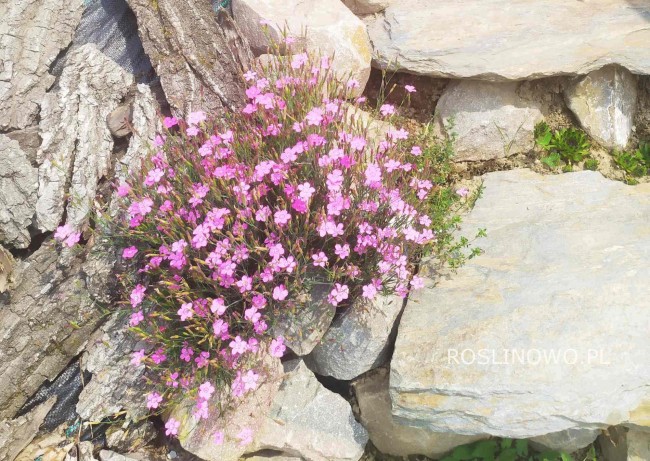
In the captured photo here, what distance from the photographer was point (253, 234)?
310cm

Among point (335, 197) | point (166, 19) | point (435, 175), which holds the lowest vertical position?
point (435, 175)

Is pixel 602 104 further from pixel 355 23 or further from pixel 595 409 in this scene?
pixel 595 409

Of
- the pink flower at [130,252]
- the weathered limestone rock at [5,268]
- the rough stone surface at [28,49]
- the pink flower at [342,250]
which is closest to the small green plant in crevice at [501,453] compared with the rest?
the pink flower at [342,250]

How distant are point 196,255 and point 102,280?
0.72 metres

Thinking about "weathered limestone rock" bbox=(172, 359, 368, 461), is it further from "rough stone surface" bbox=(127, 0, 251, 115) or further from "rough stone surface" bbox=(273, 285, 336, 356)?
"rough stone surface" bbox=(127, 0, 251, 115)

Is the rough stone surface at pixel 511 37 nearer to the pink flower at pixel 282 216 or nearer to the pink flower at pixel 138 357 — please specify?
the pink flower at pixel 282 216

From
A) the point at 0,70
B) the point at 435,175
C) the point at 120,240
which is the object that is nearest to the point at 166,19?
the point at 0,70

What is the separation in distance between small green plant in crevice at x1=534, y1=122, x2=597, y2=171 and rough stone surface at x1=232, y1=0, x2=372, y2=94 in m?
1.42

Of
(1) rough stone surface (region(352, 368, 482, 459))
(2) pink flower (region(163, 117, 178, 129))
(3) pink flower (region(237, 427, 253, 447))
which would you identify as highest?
(2) pink flower (region(163, 117, 178, 129))

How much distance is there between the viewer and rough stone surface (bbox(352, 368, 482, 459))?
10.9ft

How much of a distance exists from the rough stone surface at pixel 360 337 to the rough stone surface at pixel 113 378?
1197 millimetres

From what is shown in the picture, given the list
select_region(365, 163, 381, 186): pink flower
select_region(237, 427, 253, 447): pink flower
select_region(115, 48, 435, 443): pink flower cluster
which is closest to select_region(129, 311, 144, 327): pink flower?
select_region(115, 48, 435, 443): pink flower cluster

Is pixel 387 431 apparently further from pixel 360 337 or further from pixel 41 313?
pixel 41 313

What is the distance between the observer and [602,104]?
4023 millimetres
